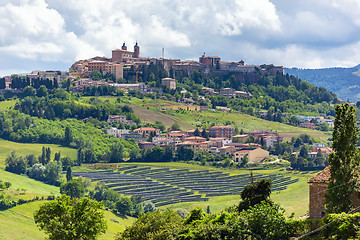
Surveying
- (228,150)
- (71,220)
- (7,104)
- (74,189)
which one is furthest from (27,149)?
(71,220)

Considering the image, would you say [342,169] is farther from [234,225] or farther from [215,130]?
[215,130]

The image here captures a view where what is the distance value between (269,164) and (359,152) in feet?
353

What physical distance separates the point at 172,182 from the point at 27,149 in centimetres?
4045

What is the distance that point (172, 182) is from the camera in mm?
117562

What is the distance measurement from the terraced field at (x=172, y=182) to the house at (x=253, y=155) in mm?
17560

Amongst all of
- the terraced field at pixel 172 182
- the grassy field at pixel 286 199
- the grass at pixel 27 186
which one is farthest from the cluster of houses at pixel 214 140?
the grass at pixel 27 186

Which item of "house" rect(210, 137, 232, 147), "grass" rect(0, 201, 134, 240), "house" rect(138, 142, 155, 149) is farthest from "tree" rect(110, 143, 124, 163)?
"grass" rect(0, 201, 134, 240)

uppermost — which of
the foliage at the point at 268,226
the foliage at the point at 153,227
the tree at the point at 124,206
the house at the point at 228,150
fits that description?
the foliage at the point at 268,226

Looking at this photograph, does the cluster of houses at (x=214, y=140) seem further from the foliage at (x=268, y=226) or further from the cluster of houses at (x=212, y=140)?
the foliage at (x=268, y=226)

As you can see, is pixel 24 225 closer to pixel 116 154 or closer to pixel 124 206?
pixel 124 206

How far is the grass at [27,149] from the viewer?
13700 centimetres

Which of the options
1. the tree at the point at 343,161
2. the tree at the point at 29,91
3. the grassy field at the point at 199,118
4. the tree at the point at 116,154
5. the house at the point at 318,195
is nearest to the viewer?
the tree at the point at 343,161

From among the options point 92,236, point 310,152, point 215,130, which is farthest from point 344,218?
point 215,130

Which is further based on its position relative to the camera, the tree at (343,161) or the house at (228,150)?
the house at (228,150)
